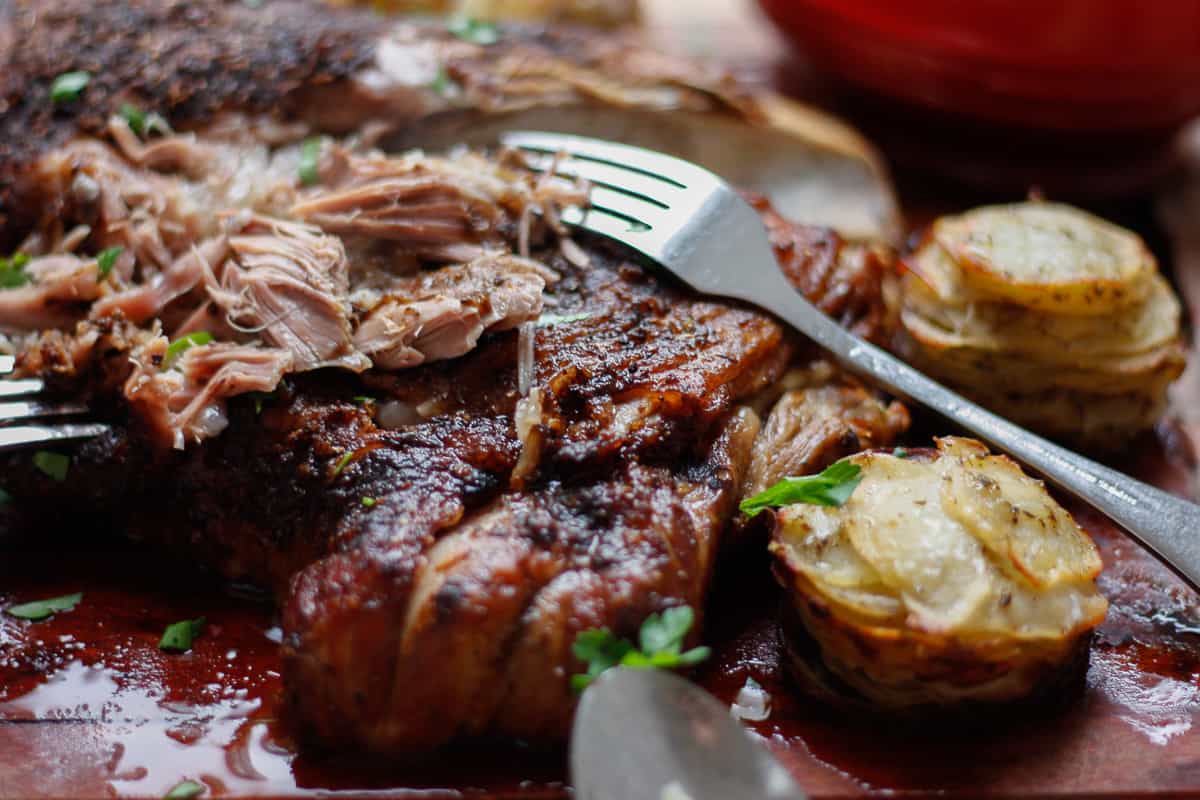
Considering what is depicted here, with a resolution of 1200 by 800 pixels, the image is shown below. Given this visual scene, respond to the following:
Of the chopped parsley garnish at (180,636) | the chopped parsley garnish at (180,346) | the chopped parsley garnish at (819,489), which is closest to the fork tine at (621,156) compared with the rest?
the chopped parsley garnish at (819,489)

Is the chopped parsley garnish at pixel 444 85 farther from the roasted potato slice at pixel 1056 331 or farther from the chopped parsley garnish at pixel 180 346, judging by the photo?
the roasted potato slice at pixel 1056 331

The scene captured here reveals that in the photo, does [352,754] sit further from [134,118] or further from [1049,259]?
[1049,259]

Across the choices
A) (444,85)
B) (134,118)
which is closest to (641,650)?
(444,85)

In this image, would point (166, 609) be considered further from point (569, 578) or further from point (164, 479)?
point (569, 578)

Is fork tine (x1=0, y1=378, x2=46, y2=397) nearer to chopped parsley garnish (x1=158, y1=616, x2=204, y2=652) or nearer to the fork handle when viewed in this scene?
chopped parsley garnish (x1=158, y1=616, x2=204, y2=652)

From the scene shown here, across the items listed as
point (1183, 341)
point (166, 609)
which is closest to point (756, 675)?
point (166, 609)
